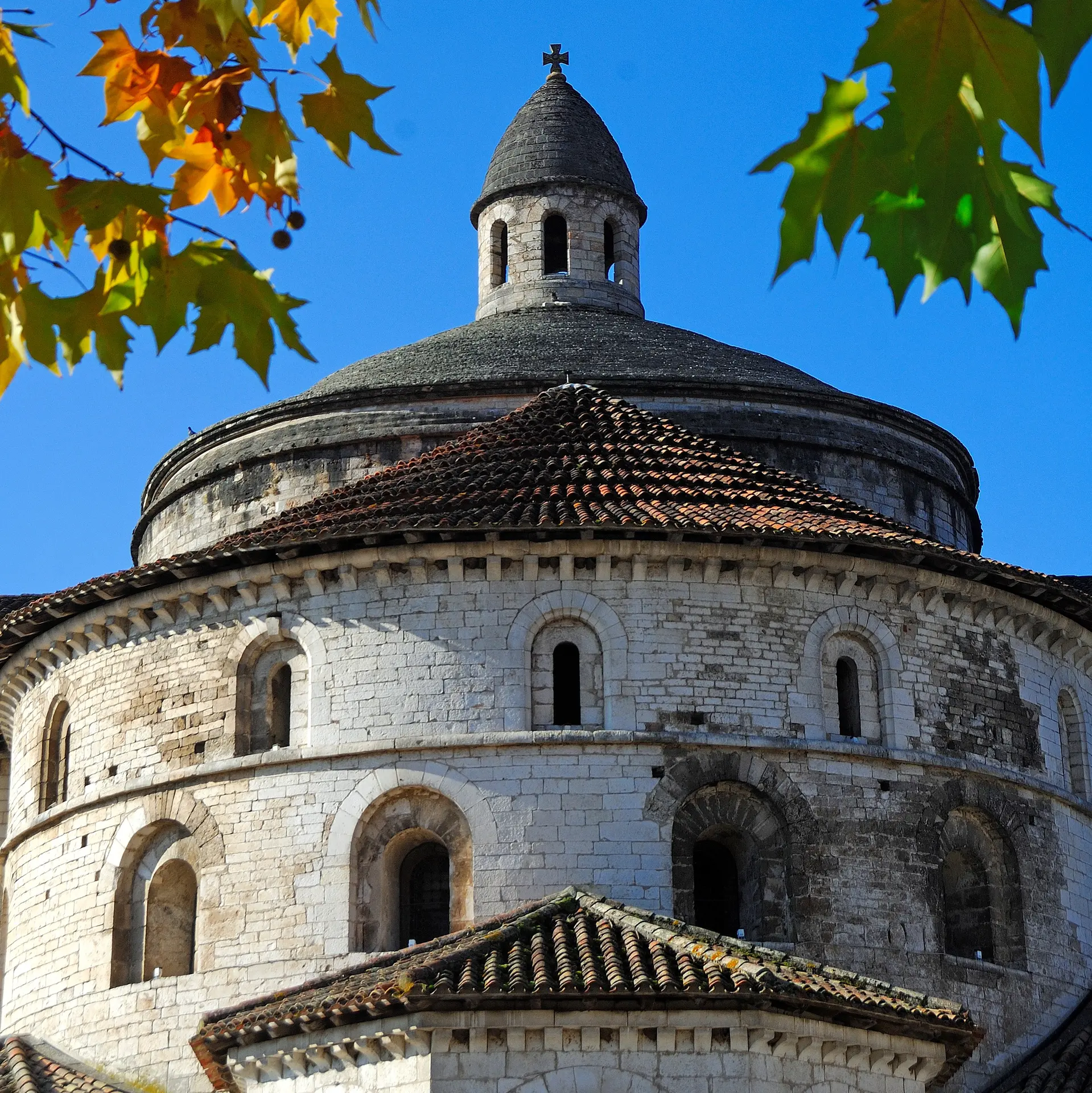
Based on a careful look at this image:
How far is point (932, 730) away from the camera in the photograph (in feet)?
68.7

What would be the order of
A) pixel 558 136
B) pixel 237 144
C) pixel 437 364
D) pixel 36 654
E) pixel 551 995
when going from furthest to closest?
pixel 558 136, pixel 437 364, pixel 36 654, pixel 551 995, pixel 237 144

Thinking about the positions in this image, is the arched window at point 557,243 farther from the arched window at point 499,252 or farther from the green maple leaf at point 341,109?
the green maple leaf at point 341,109

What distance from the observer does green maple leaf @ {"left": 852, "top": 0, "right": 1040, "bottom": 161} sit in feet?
15.9

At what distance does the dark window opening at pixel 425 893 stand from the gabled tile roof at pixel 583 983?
151 centimetres

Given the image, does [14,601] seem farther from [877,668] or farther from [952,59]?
[952,59]

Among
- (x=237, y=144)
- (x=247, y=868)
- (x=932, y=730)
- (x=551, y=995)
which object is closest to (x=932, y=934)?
(x=932, y=730)

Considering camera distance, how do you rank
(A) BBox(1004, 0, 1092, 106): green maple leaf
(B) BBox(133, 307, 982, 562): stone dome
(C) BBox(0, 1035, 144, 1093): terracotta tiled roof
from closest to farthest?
(A) BBox(1004, 0, 1092, 106): green maple leaf, (C) BBox(0, 1035, 144, 1093): terracotta tiled roof, (B) BBox(133, 307, 982, 562): stone dome

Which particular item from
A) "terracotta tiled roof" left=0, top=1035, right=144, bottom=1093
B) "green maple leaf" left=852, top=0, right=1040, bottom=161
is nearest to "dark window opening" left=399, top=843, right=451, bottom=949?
"terracotta tiled roof" left=0, top=1035, right=144, bottom=1093

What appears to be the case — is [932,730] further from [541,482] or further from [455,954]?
[455,954]

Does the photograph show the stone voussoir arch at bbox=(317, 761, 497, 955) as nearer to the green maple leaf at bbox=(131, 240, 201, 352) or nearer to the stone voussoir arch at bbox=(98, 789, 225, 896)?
the stone voussoir arch at bbox=(98, 789, 225, 896)

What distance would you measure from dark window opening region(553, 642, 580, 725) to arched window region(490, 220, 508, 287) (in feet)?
41.3

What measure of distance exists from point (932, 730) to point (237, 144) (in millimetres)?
15082

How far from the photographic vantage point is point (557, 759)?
19.8m

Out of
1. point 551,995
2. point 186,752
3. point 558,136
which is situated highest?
point 558,136
